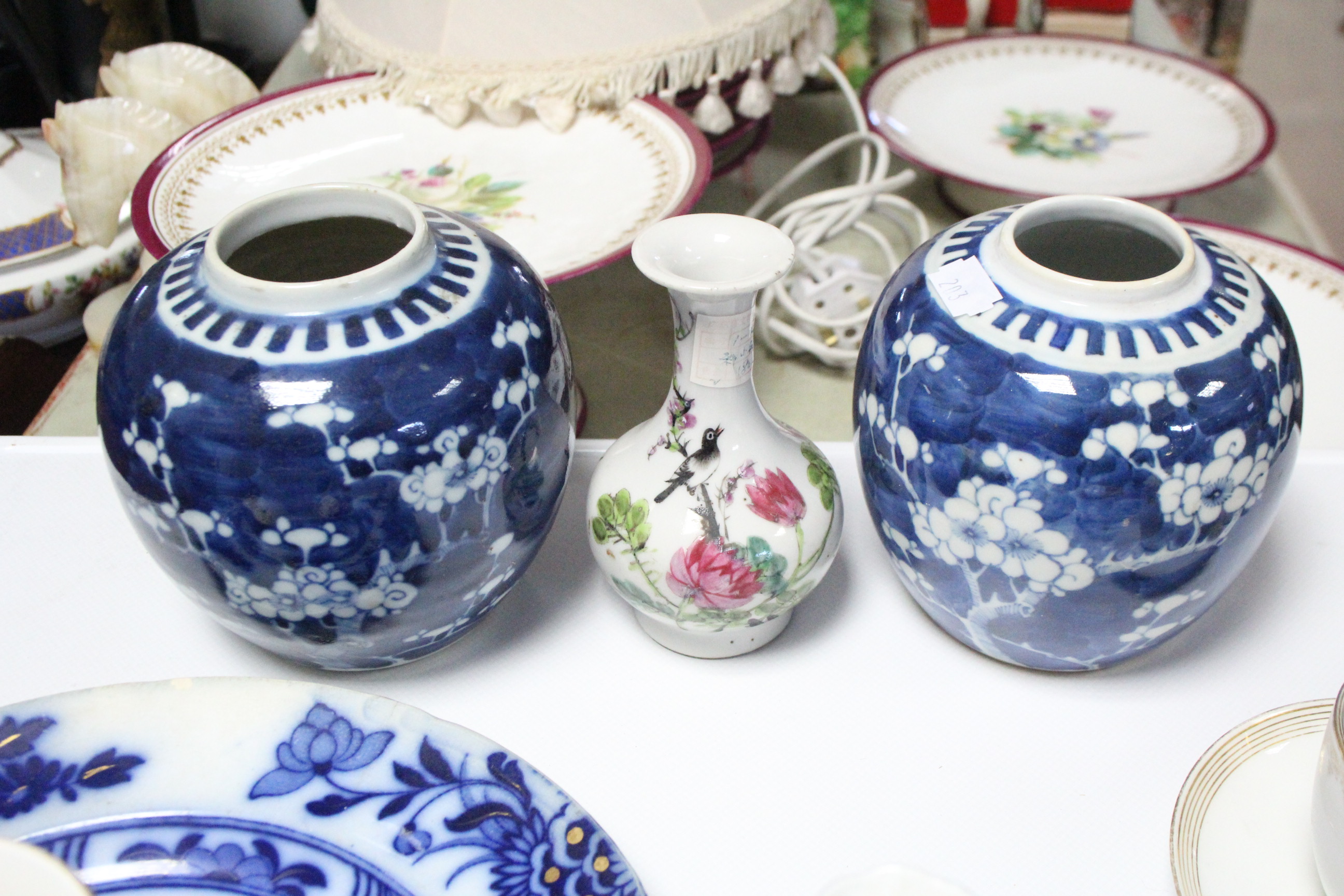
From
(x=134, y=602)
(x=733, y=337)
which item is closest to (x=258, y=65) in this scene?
(x=134, y=602)

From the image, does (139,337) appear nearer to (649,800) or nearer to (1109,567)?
(649,800)

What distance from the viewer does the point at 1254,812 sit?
1.29 feet

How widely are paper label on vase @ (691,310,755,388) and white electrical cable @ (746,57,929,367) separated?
0.30 meters

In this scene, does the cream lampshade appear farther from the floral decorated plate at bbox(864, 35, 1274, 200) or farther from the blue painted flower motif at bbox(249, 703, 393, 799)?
the blue painted flower motif at bbox(249, 703, 393, 799)

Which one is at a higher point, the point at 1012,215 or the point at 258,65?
the point at 1012,215

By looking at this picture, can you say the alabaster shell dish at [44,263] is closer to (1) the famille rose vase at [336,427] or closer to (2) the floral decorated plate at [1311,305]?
(1) the famille rose vase at [336,427]

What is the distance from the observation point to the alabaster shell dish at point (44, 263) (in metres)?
0.79

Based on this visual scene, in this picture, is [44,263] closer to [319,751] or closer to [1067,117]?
[319,751]

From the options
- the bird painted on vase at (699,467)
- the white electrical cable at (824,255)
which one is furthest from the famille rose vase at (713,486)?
the white electrical cable at (824,255)

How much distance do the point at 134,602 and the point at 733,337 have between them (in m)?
0.31

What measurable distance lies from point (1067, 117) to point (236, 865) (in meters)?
0.89

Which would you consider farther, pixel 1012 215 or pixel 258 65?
pixel 258 65

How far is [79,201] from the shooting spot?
71 cm

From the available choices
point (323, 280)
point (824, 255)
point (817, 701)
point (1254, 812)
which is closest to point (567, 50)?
point (824, 255)
